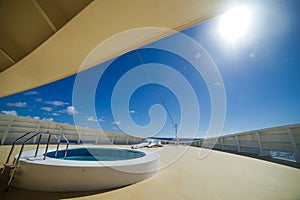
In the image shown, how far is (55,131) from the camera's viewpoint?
6.85 meters

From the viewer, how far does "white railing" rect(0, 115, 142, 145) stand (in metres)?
5.28

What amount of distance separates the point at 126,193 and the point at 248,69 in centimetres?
482

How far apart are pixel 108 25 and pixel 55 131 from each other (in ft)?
26.1

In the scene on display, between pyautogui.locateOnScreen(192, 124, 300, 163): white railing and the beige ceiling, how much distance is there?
5886 millimetres

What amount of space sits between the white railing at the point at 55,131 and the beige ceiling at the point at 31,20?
6.10m

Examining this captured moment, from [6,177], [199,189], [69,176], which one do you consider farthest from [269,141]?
[6,177]

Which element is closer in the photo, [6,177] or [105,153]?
[6,177]

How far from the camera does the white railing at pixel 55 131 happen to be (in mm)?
5283

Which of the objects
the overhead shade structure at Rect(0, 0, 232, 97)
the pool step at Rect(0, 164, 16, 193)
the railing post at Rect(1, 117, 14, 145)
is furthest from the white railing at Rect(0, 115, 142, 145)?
the overhead shade structure at Rect(0, 0, 232, 97)

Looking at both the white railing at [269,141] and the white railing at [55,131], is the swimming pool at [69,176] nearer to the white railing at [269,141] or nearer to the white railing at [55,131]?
the white railing at [269,141]

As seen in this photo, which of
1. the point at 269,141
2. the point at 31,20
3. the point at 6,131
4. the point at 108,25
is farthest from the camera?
the point at 6,131

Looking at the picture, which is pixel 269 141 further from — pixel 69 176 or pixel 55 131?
pixel 55 131

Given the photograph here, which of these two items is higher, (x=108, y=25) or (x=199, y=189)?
(x=108, y=25)

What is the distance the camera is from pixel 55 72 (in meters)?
2.16
